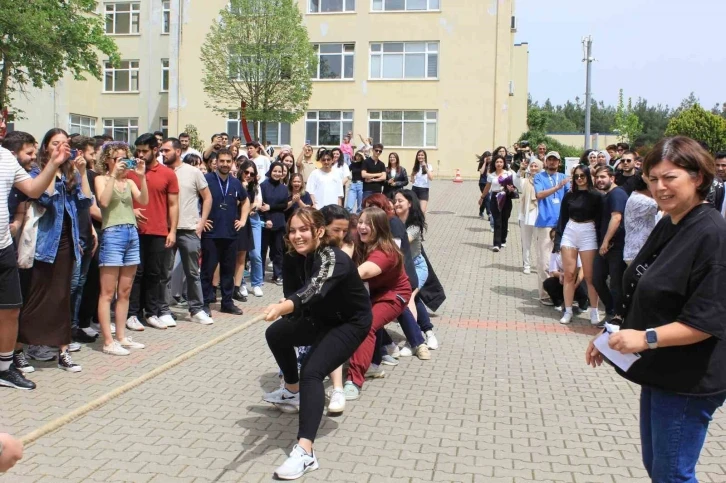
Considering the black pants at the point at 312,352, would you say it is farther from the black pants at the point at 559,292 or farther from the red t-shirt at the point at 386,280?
the black pants at the point at 559,292

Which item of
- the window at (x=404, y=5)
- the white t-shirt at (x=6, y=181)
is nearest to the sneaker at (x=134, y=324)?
the white t-shirt at (x=6, y=181)

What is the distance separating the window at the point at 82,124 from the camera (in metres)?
44.3

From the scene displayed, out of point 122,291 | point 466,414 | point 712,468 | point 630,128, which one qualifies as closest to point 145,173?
point 122,291

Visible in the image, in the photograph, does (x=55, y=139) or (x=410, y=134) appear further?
(x=410, y=134)

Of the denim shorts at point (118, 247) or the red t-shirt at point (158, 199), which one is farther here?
the red t-shirt at point (158, 199)

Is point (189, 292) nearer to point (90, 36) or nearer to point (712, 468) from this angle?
point (712, 468)

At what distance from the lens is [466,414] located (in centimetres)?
607

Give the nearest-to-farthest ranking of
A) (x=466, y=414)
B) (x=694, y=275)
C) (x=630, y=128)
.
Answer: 1. (x=694, y=275)
2. (x=466, y=414)
3. (x=630, y=128)

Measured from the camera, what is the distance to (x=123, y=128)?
45.8 metres

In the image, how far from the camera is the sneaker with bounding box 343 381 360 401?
6.39 meters

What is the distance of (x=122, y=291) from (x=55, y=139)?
1.88m

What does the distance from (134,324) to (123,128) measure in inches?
1565

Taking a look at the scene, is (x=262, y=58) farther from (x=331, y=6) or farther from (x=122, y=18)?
(x=122, y=18)

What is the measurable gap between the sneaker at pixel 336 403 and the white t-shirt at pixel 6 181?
285 centimetres
